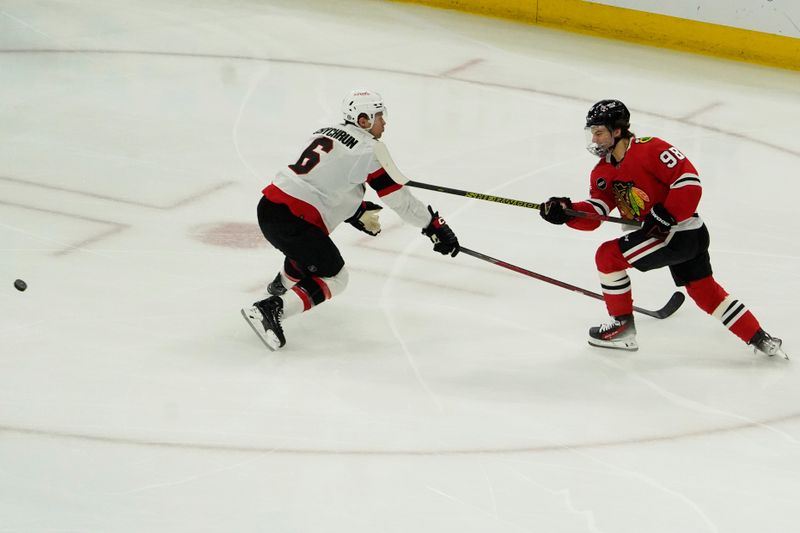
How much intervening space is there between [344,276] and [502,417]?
842 mm

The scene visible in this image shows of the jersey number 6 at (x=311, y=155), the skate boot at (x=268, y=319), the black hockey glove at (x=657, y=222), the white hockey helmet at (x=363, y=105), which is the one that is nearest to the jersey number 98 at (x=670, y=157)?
the black hockey glove at (x=657, y=222)

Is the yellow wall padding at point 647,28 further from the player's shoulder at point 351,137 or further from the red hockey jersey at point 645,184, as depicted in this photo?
the player's shoulder at point 351,137

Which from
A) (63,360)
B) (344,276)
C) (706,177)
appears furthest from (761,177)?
(63,360)

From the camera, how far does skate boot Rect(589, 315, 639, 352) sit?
4.18m

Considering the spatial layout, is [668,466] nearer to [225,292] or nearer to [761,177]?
[225,292]

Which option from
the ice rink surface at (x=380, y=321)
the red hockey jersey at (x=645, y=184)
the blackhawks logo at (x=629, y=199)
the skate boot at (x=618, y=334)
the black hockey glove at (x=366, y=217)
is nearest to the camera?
the ice rink surface at (x=380, y=321)

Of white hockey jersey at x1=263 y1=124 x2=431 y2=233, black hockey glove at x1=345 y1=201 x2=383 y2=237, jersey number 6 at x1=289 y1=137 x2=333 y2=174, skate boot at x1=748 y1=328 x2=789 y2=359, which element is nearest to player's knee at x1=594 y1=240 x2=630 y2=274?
skate boot at x1=748 y1=328 x2=789 y2=359

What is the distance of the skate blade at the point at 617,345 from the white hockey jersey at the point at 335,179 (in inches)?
29.2

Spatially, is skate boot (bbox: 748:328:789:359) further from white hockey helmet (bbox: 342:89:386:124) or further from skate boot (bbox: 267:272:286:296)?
skate boot (bbox: 267:272:286:296)

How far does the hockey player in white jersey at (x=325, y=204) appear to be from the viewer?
161 inches

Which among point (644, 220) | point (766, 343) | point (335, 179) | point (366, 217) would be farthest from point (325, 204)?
point (766, 343)

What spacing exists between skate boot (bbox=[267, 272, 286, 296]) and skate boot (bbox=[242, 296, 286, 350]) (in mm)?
385

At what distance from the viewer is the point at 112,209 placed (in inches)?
214

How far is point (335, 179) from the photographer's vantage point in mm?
4098
